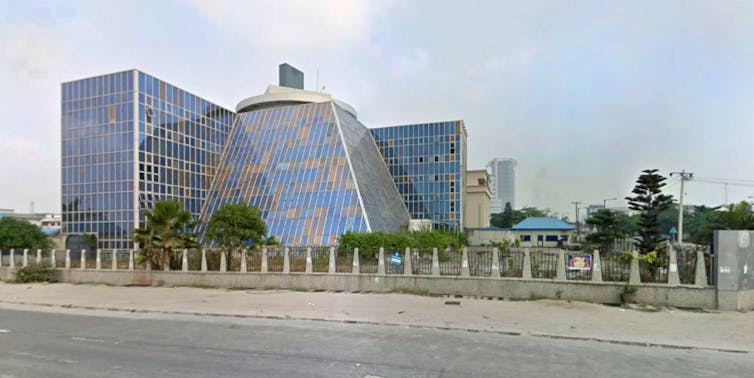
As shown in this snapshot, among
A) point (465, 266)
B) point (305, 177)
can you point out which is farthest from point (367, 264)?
point (305, 177)

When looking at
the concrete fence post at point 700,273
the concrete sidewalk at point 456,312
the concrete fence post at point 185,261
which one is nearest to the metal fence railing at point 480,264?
the concrete sidewalk at point 456,312

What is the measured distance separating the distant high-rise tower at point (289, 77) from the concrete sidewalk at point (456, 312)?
43.9 m

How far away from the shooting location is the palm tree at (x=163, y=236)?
18.5 metres

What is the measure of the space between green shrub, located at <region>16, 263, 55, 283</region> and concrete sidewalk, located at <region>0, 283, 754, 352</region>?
13.0 ft

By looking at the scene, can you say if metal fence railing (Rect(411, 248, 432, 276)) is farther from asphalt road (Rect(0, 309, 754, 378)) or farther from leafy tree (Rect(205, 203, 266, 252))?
leafy tree (Rect(205, 203, 266, 252))

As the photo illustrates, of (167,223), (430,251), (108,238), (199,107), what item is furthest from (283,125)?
(430,251)

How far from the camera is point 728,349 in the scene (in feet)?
25.3

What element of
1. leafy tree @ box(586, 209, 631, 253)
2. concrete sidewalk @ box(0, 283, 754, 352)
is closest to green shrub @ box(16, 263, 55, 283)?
concrete sidewalk @ box(0, 283, 754, 352)

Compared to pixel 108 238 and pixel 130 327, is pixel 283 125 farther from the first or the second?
pixel 130 327

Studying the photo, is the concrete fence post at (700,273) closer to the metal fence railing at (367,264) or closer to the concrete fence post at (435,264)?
the concrete fence post at (435,264)

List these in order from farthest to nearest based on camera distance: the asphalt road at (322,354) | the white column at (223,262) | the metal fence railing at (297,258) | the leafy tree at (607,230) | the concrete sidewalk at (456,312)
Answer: the leafy tree at (607,230), the white column at (223,262), the metal fence railing at (297,258), the concrete sidewalk at (456,312), the asphalt road at (322,354)

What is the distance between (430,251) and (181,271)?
447 inches

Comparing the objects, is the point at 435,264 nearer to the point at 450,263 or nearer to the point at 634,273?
the point at 450,263

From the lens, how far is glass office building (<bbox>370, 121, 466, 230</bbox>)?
55188 mm
